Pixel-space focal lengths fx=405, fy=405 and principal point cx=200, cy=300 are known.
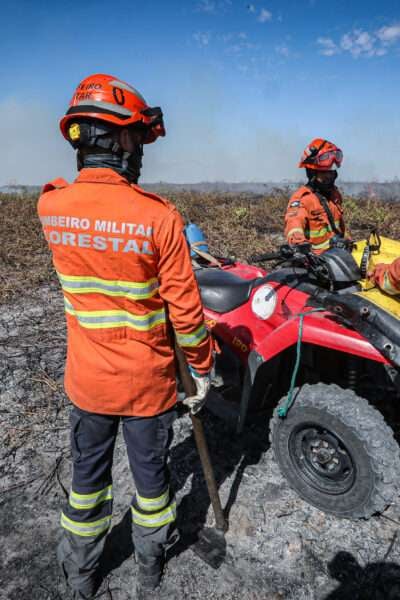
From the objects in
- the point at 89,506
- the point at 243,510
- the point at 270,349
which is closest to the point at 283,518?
the point at 243,510

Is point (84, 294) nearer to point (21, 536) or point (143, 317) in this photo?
point (143, 317)

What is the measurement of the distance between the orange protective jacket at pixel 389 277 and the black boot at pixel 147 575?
70.7 inches

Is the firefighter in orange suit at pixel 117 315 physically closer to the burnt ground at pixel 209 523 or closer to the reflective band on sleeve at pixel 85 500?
the reflective band on sleeve at pixel 85 500

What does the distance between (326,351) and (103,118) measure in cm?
191

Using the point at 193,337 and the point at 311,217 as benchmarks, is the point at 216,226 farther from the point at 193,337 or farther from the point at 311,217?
the point at 193,337

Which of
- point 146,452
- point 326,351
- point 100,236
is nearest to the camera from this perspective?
point 100,236

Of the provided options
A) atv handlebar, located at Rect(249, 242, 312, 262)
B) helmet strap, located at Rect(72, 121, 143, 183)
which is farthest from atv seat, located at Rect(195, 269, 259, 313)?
helmet strap, located at Rect(72, 121, 143, 183)

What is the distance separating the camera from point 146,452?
184cm

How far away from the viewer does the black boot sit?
1984 mm

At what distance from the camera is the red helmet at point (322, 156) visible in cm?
390

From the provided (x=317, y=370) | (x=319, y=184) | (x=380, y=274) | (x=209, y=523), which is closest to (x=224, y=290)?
(x=317, y=370)

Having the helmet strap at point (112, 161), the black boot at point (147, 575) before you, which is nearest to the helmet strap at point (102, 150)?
the helmet strap at point (112, 161)

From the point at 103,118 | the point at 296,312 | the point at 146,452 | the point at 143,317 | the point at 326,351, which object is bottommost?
the point at 146,452

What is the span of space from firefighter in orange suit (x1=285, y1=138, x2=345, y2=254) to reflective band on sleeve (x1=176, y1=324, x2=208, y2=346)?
2254mm
